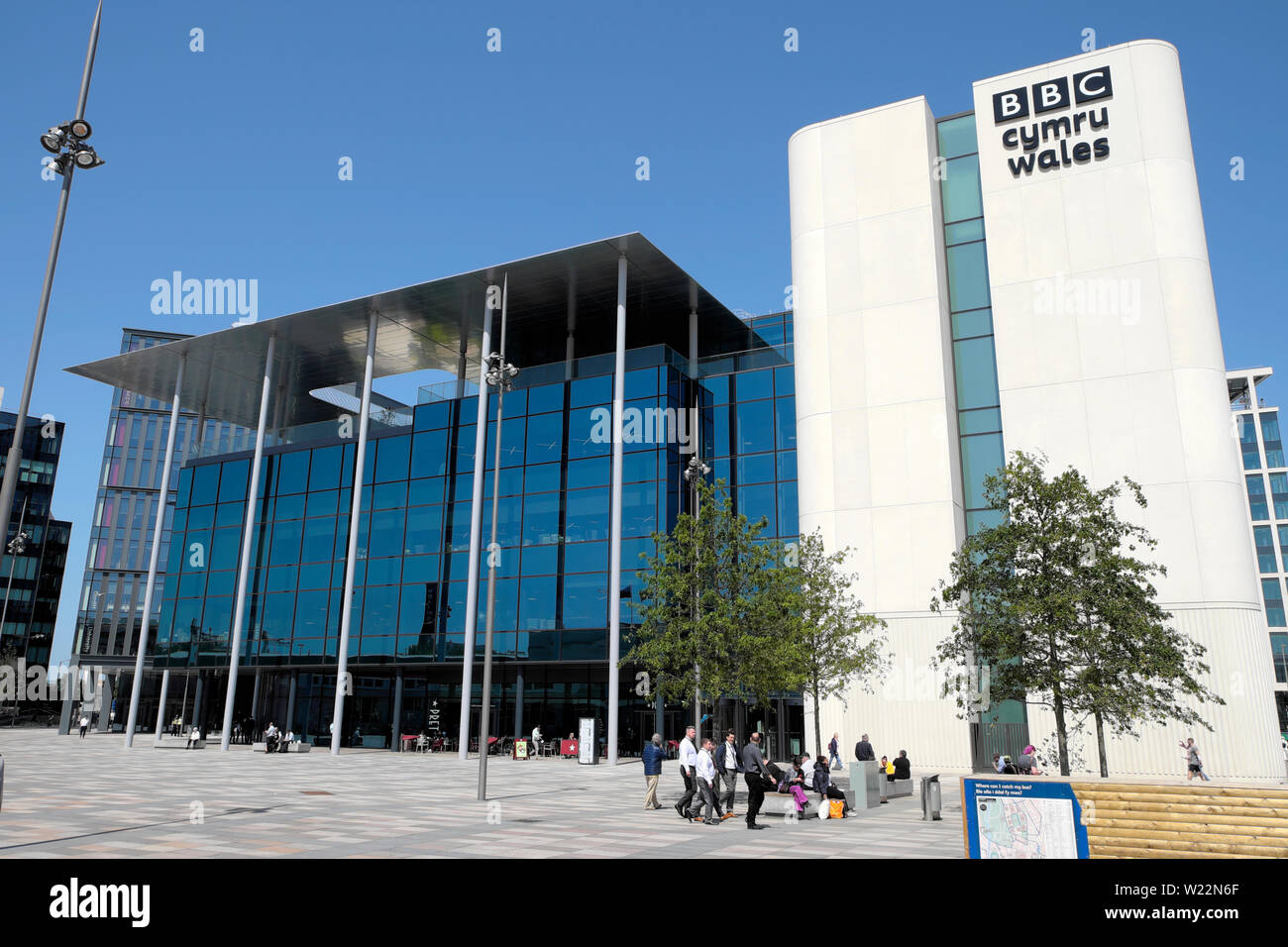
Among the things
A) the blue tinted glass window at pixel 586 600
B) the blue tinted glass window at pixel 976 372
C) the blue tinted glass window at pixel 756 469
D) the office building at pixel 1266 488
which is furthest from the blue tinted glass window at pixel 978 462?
the office building at pixel 1266 488

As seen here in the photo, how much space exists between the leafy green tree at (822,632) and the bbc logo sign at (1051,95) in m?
18.8

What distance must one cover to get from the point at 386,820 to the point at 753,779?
6582 mm

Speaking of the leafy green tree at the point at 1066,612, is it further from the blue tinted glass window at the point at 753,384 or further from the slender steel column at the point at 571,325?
the slender steel column at the point at 571,325

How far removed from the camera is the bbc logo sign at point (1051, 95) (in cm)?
3509

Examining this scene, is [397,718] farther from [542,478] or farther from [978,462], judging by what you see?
[978,462]

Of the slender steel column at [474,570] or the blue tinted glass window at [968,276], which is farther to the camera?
the slender steel column at [474,570]

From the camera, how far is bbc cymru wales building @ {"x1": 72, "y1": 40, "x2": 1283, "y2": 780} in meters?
32.2

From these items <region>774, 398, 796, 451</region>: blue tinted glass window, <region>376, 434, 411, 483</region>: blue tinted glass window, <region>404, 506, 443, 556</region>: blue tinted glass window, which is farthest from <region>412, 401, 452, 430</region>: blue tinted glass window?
<region>774, 398, 796, 451</region>: blue tinted glass window

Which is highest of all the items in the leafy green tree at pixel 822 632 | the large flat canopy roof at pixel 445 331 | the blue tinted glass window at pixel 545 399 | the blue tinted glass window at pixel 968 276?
the large flat canopy roof at pixel 445 331

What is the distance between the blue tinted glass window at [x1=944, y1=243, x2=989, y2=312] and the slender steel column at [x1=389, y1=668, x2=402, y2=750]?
2997cm

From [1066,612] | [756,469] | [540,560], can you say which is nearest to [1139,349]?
[1066,612]
